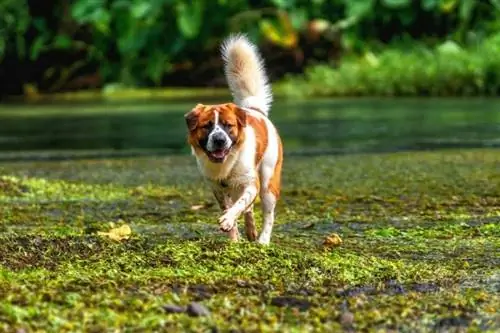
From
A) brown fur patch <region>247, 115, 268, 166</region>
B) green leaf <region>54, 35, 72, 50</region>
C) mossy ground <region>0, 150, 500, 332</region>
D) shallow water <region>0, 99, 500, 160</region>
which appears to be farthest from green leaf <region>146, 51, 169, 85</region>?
brown fur patch <region>247, 115, 268, 166</region>

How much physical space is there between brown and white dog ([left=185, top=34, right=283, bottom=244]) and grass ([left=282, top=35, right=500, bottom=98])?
1268 centimetres

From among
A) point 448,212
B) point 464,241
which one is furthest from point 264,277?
point 448,212

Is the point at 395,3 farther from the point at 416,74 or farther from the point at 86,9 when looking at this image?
the point at 86,9

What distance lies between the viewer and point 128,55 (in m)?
23.7

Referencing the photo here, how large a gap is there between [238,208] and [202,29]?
18083 millimetres

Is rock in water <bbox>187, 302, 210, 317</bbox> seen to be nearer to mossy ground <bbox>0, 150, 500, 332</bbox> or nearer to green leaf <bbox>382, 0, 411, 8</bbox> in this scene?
mossy ground <bbox>0, 150, 500, 332</bbox>

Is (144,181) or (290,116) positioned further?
(290,116)

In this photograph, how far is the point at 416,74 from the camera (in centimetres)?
1939

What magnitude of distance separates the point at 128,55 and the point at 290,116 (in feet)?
27.0

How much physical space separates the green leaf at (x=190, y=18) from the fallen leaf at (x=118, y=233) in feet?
53.9

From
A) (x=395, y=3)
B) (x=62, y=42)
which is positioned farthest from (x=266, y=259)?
(x=62, y=42)

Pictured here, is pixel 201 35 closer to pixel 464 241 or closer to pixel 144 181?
pixel 144 181

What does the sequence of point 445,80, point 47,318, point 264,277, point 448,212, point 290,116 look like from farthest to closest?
point 445,80
point 290,116
point 448,212
point 264,277
point 47,318

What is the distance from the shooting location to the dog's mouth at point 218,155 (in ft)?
17.1
